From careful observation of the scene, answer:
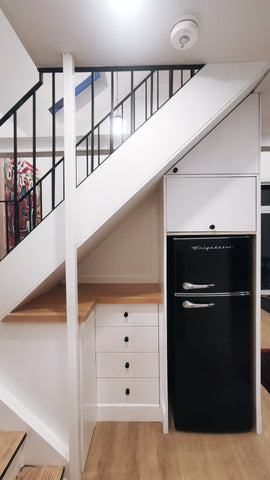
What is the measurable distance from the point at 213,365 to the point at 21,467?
142 cm

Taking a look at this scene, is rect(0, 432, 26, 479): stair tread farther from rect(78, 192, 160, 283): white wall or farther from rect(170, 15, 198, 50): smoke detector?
rect(170, 15, 198, 50): smoke detector

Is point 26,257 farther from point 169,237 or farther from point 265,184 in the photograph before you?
point 265,184

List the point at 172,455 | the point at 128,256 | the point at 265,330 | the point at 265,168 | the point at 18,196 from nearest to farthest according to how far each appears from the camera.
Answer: the point at 172,455, the point at 128,256, the point at 265,330, the point at 265,168, the point at 18,196

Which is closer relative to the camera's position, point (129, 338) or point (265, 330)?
point (129, 338)

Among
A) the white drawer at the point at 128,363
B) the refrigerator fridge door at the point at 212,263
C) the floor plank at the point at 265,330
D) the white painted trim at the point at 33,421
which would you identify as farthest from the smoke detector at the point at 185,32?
the floor plank at the point at 265,330

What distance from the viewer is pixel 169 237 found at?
204cm

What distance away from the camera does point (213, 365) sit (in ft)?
6.34

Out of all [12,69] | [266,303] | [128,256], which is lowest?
[266,303]

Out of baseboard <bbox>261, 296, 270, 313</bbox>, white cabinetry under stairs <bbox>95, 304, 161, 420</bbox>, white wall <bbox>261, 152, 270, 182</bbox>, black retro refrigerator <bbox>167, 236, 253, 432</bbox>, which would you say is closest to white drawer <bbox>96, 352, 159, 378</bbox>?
white cabinetry under stairs <bbox>95, 304, 161, 420</bbox>

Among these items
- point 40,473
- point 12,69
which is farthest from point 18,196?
point 40,473

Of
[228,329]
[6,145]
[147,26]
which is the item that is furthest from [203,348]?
[6,145]

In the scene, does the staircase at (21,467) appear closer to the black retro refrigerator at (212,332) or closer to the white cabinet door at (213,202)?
the black retro refrigerator at (212,332)

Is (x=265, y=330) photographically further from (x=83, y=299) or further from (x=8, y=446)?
(x=8, y=446)

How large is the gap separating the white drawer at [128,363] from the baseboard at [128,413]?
0.26 metres
